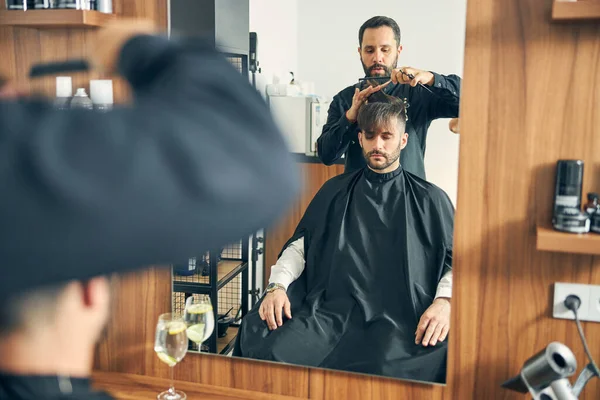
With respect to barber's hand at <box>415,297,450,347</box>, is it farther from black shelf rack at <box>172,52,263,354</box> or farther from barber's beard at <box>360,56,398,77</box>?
barber's beard at <box>360,56,398,77</box>

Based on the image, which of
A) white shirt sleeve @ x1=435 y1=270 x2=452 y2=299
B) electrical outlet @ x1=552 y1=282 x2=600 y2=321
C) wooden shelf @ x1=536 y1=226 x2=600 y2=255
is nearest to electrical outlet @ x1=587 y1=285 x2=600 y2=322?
electrical outlet @ x1=552 y1=282 x2=600 y2=321

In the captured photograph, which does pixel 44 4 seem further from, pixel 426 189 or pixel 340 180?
pixel 426 189

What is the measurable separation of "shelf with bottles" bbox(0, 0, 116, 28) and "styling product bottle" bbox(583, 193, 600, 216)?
120 centimetres

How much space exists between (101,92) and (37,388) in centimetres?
103

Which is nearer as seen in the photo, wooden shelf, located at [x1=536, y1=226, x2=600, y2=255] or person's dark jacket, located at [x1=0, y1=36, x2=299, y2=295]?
person's dark jacket, located at [x1=0, y1=36, x2=299, y2=295]

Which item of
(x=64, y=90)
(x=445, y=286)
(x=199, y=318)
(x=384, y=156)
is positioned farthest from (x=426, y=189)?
(x=64, y=90)

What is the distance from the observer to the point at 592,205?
4.12 ft

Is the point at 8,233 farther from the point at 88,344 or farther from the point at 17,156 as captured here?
the point at 88,344

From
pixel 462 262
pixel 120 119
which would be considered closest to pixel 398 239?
pixel 462 262

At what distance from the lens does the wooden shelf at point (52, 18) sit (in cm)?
144

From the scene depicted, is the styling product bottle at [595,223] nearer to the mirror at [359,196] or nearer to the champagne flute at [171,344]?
the mirror at [359,196]

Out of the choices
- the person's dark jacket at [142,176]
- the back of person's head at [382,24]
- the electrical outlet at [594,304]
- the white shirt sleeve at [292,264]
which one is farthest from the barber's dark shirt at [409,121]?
the person's dark jacket at [142,176]

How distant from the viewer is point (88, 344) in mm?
721

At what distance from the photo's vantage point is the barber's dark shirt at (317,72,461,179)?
136 cm
